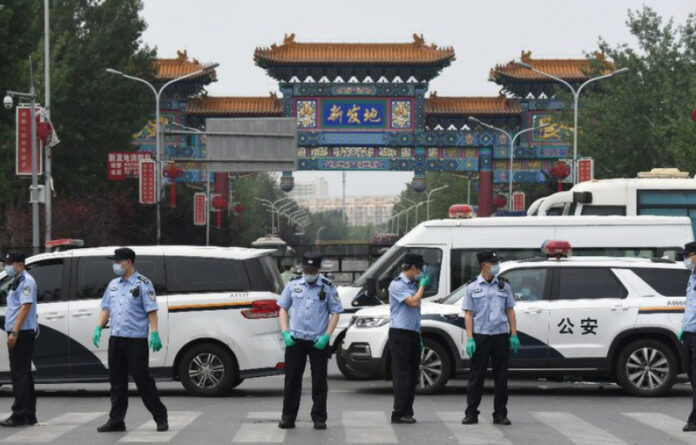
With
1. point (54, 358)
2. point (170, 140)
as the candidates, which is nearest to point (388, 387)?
point (54, 358)

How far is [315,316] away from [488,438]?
77.7 inches

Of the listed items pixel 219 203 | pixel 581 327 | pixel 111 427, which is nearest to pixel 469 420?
pixel 111 427

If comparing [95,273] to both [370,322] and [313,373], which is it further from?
[313,373]

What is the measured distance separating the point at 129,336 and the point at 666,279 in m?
7.23

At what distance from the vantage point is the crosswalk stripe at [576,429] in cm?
1203

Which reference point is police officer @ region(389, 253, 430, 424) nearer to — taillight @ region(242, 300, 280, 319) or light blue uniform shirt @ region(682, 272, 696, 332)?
light blue uniform shirt @ region(682, 272, 696, 332)

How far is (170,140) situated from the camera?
67.1m

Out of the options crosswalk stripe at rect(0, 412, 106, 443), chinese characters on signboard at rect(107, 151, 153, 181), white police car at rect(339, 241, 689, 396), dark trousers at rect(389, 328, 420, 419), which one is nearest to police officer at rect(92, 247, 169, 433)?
crosswalk stripe at rect(0, 412, 106, 443)

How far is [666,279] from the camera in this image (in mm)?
16672

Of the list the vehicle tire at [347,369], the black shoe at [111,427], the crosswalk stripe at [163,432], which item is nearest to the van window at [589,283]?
the vehicle tire at [347,369]

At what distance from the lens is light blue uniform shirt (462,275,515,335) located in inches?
520

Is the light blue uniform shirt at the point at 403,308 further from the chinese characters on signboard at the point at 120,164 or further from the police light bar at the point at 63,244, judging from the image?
the chinese characters on signboard at the point at 120,164

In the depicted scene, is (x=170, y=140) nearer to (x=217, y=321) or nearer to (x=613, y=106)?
(x=613, y=106)

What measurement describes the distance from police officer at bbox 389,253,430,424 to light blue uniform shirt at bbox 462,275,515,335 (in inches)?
19.9
